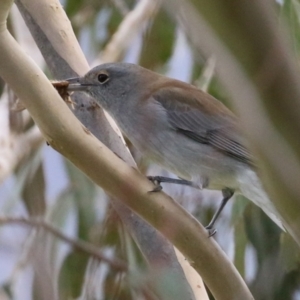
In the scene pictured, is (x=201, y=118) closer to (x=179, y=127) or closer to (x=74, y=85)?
(x=179, y=127)

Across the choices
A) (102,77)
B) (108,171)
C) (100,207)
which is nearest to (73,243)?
(100,207)

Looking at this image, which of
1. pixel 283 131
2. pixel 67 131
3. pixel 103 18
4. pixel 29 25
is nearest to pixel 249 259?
pixel 29 25

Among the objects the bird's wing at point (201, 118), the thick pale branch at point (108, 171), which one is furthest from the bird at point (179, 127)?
the thick pale branch at point (108, 171)

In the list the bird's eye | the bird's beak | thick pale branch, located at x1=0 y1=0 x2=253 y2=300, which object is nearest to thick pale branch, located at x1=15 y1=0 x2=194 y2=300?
the bird's beak

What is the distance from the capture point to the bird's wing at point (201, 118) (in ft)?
5.89

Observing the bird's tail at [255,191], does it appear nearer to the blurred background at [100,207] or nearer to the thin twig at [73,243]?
the blurred background at [100,207]

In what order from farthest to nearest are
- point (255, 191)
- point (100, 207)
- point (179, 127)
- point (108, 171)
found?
point (100, 207), point (179, 127), point (255, 191), point (108, 171)

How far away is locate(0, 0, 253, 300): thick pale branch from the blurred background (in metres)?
0.14

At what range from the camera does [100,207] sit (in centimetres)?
229

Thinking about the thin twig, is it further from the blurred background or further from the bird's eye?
the bird's eye

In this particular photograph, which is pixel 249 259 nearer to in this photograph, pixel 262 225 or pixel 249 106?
pixel 262 225

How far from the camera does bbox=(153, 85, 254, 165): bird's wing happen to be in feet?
5.89

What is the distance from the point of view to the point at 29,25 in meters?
1.53

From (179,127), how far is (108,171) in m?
0.91
